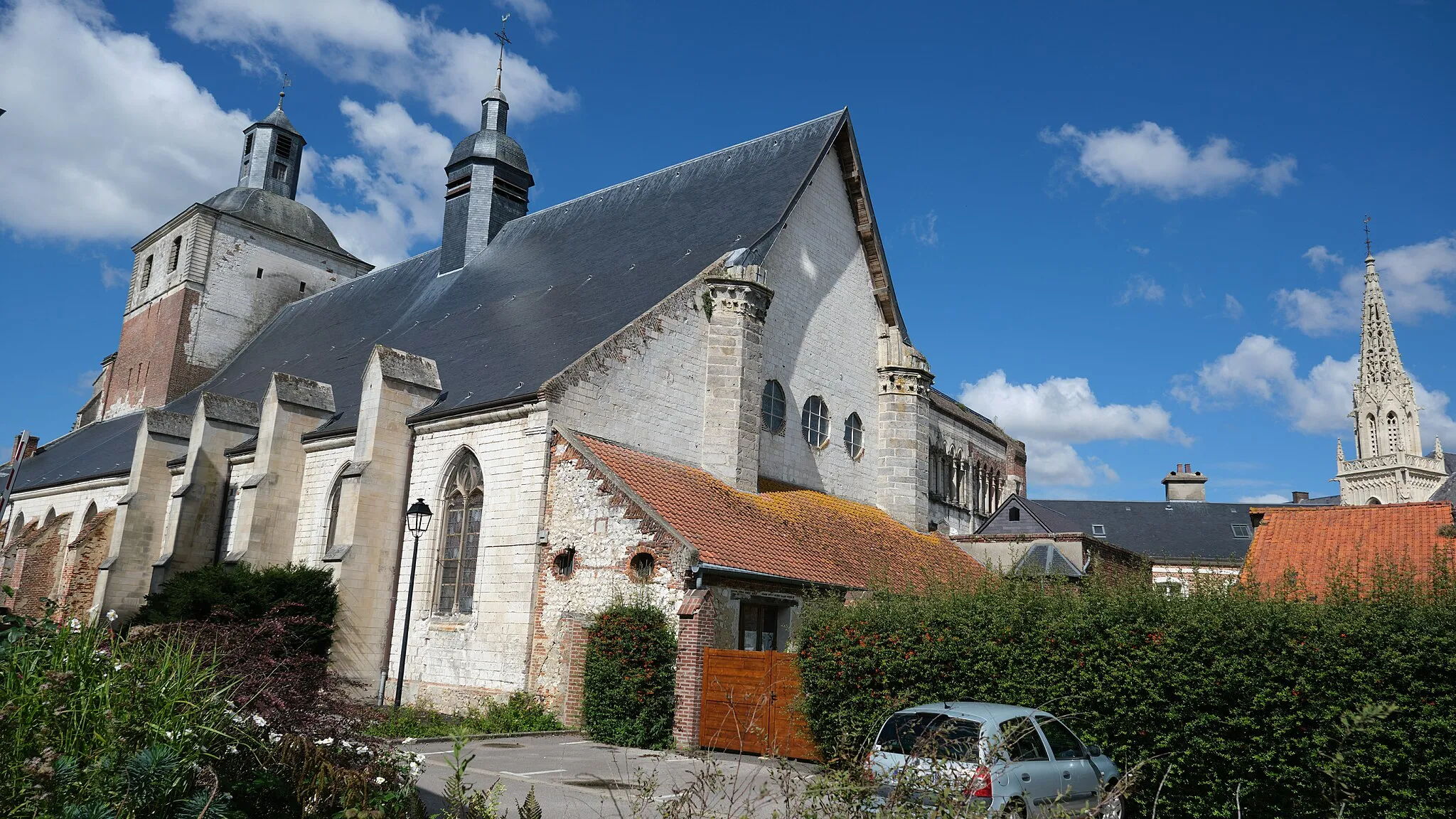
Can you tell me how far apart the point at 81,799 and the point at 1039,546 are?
2357cm

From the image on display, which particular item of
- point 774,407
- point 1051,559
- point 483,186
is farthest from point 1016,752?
point 483,186

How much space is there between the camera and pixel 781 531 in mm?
17031

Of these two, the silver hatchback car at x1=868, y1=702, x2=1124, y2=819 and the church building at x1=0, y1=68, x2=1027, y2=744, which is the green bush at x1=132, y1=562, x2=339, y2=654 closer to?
the church building at x1=0, y1=68, x2=1027, y2=744

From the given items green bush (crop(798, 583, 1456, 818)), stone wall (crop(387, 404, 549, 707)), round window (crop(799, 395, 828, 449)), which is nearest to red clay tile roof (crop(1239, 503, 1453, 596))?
round window (crop(799, 395, 828, 449))

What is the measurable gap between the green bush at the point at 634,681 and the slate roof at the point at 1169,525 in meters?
26.9

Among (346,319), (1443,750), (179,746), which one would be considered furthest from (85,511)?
(1443,750)

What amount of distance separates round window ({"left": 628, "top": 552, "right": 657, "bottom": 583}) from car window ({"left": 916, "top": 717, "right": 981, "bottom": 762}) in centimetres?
634

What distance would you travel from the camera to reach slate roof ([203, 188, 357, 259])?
1388 inches

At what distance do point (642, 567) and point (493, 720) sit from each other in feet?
10.2

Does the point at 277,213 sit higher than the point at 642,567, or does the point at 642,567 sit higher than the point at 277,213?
the point at 277,213

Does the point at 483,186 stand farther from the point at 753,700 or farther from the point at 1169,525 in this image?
the point at 1169,525

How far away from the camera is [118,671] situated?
194 inches

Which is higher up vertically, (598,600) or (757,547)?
(757,547)

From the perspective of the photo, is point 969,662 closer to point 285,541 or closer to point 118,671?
point 118,671
